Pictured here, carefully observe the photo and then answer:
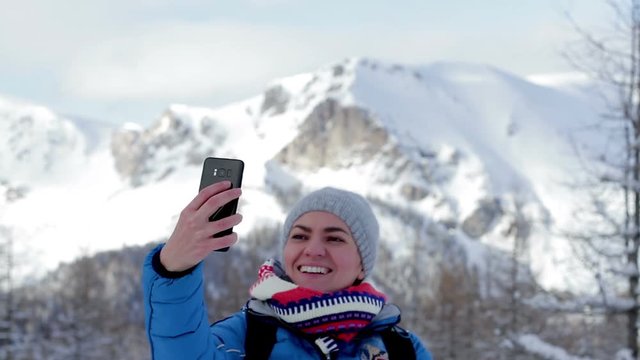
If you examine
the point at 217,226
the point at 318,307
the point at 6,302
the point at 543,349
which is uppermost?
the point at 217,226

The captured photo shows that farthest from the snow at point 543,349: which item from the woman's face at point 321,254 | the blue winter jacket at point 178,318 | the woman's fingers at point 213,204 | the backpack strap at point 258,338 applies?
the woman's fingers at point 213,204

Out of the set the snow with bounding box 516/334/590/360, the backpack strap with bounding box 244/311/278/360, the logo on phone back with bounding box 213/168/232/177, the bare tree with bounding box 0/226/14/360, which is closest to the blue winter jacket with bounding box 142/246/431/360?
the backpack strap with bounding box 244/311/278/360

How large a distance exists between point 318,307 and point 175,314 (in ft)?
1.92

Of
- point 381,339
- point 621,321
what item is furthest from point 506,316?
point 381,339

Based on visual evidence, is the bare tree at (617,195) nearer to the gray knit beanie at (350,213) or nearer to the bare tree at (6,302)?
the gray knit beanie at (350,213)

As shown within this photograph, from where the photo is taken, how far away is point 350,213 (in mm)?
3018

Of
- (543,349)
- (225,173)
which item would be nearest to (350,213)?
(225,173)

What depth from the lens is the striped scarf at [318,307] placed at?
271cm

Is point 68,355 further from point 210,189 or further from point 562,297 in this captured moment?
point 210,189

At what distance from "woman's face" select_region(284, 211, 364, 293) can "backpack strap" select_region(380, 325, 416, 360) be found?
22 centimetres

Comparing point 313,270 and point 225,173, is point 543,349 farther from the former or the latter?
point 225,173

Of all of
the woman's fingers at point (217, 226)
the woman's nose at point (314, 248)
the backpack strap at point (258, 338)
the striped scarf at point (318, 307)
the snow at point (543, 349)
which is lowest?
the snow at point (543, 349)

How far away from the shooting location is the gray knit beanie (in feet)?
9.89

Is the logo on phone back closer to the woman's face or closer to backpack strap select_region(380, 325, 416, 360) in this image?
the woman's face
